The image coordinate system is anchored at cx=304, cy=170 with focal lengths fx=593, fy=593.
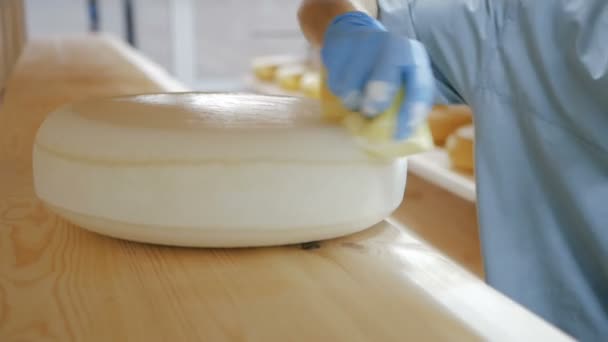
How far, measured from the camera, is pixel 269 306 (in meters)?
0.45

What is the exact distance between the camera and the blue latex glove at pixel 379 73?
50 cm

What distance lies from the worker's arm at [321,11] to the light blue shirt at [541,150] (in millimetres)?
132

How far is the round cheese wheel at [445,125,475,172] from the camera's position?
1566 mm

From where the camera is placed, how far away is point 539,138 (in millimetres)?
807

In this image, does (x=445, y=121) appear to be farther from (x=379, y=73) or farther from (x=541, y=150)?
(x=379, y=73)

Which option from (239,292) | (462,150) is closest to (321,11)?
(239,292)

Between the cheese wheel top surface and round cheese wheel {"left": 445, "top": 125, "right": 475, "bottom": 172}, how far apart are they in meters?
1.04

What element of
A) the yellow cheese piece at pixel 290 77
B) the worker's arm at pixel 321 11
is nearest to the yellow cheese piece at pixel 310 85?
the yellow cheese piece at pixel 290 77

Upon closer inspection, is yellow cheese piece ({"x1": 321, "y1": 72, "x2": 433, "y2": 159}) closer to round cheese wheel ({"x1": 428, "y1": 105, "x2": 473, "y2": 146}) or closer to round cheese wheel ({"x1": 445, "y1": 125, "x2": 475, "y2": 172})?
round cheese wheel ({"x1": 445, "y1": 125, "x2": 475, "y2": 172})

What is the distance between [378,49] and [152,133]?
0.21 m

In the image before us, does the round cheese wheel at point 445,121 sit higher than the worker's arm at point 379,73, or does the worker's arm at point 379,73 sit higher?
the worker's arm at point 379,73

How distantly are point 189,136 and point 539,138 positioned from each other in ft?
1.66

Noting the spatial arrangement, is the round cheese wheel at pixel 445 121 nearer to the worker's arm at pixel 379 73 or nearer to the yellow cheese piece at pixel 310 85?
the yellow cheese piece at pixel 310 85

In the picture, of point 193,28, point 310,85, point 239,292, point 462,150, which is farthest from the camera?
point 193,28
